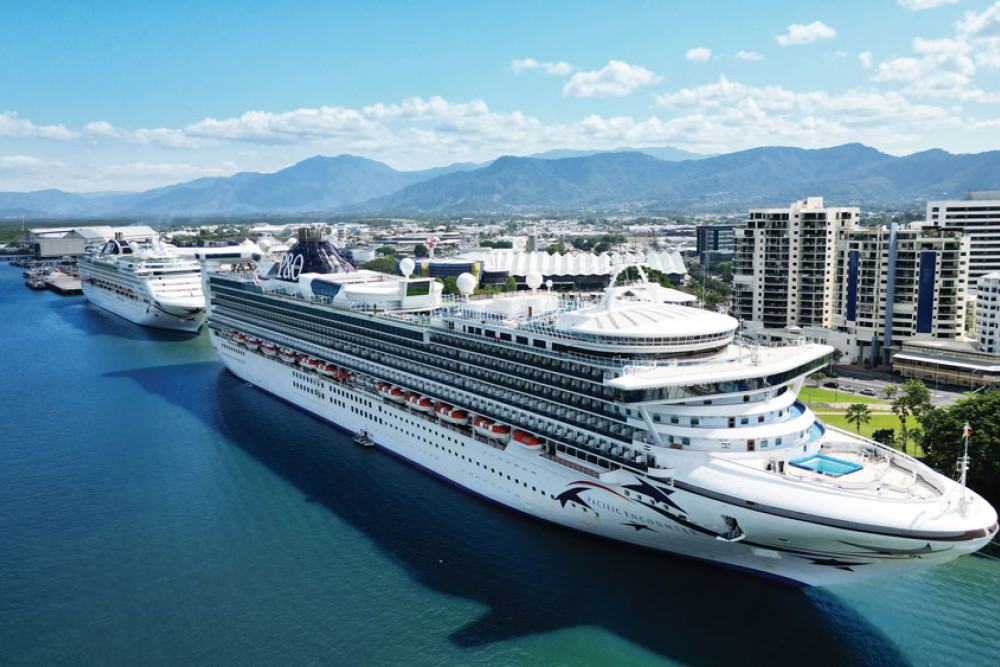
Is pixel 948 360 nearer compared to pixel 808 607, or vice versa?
pixel 808 607

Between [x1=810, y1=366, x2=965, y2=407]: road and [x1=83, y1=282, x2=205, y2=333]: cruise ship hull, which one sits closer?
[x1=810, y1=366, x2=965, y2=407]: road

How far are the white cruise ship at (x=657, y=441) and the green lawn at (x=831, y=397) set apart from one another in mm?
24325

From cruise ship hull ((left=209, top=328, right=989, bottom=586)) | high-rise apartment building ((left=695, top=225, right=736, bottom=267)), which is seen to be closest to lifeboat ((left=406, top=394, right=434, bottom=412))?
cruise ship hull ((left=209, top=328, right=989, bottom=586))

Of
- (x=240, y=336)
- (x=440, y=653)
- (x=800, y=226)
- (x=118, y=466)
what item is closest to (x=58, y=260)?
(x=240, y=336)

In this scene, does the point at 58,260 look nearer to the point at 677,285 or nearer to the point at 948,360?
the point at 677,285

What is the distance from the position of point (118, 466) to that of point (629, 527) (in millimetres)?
30446

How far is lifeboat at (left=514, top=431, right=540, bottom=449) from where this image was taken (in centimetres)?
3139

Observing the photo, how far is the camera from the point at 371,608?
87.9 ft

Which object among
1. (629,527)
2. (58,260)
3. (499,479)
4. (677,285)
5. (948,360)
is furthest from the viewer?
(58,260)

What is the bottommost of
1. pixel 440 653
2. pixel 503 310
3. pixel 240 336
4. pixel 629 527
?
pixel 440 653

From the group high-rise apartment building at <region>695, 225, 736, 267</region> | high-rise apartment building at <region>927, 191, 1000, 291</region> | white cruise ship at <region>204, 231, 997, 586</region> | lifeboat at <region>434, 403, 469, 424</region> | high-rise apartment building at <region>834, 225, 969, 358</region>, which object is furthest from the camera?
high-rise apartment building at <region>695, 225, 736, 267</region>

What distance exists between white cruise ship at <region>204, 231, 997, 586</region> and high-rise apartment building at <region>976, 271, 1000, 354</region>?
3632 centimetres

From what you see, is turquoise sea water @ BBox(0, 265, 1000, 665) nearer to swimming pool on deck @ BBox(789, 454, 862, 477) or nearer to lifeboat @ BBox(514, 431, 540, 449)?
lifeboat @ BBox(514, 431, 540, 449)

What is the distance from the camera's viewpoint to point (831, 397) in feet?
175
